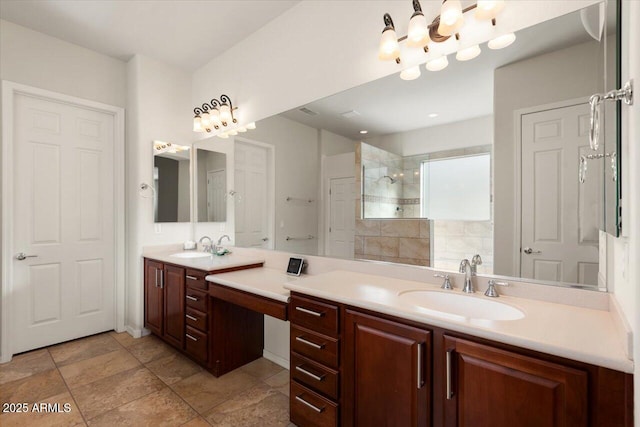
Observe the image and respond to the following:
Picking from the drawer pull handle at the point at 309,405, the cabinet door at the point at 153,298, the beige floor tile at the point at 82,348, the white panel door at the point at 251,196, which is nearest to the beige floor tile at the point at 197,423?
the drawer pull handle at the point at 309,405

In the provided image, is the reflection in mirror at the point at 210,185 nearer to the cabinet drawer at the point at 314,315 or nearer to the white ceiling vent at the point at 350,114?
the white ceiling vent at the point at 350,114

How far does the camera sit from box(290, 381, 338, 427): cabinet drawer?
146cm

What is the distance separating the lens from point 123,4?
2268mm

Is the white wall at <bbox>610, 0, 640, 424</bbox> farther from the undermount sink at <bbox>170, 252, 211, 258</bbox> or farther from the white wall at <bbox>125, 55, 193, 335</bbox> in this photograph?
the white wall at <bbox>125, 55, 193, 335</bbox>

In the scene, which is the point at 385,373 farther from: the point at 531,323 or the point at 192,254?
the point at 192,254

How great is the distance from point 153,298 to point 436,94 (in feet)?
9.60

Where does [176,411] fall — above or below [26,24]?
below

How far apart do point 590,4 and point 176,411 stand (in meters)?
2.97

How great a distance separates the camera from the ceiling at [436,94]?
1324 mm

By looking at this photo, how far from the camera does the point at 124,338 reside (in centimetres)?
292

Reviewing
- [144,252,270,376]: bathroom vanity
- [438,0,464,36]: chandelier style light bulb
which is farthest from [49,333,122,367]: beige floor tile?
[438,0,464,36]: chandelier style light bulb

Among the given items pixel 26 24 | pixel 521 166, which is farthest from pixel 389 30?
pixel 26 24

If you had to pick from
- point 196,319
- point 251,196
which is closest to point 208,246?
point 251,196

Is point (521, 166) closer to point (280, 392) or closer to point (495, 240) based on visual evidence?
point (495, 240)
